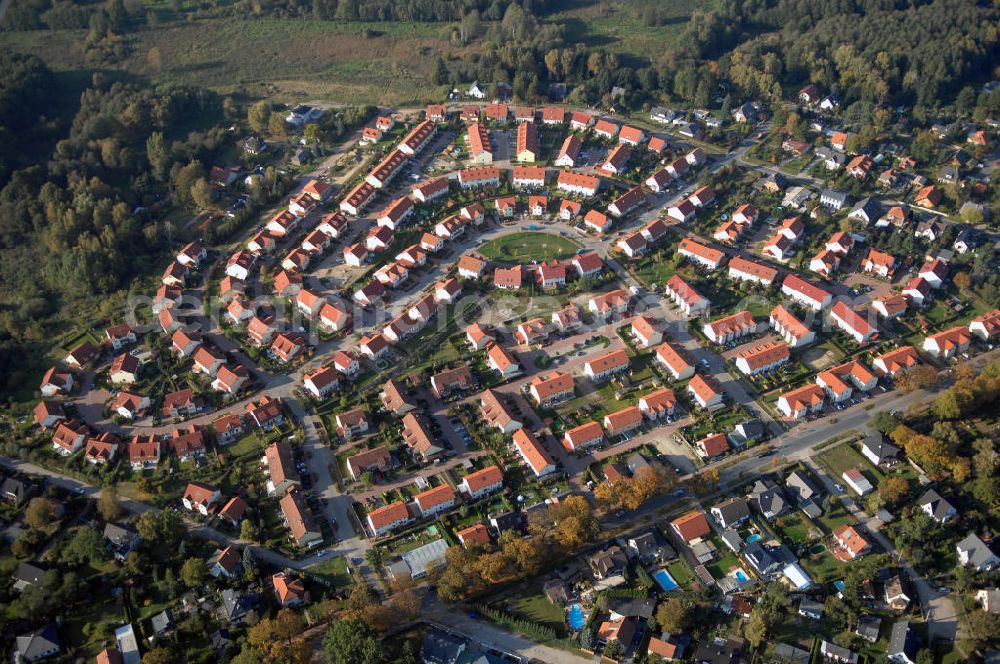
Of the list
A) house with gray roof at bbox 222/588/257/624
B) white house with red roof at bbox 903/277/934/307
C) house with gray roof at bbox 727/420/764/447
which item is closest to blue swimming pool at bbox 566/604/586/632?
Answer: house with gray roof at bbox 727/420/764/447

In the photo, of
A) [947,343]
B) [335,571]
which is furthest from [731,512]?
[947,343]

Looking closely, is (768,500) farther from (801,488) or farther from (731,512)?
(731,512)

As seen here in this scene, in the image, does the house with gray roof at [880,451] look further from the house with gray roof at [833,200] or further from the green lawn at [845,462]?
the house with gray roof at [833,200]

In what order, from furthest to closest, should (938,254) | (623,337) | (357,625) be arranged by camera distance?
(938,254), (623,337), (357,625)

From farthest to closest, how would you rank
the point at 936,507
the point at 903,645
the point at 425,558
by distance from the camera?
the point at 936,507, the point at 425,558, the point at 903,645

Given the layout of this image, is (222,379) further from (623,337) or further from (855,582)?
(855,582)

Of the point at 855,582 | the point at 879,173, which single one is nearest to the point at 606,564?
the point at 855,582
